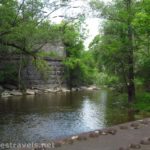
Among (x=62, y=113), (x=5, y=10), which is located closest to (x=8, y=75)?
(x=62, y=113)

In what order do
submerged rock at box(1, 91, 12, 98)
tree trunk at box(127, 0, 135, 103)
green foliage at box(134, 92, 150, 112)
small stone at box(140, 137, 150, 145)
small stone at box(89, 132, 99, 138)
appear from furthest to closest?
1. submerged rock at box(1, 91, 12, 98)
2. tree trunk at box(127, 0, 135, 103)
3. green foliage at box(134, 92, 150, 112)
4. small stone at box(89, 132, 99, 138)
5. small stone at box(140, 137, 150, 145)

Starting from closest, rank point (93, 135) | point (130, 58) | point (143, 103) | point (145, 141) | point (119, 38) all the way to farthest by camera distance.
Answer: point (145, 141), point (93, 135), point (143, 103), point (130, 58), point (119, 38)

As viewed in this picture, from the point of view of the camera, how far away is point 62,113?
20.0 metres

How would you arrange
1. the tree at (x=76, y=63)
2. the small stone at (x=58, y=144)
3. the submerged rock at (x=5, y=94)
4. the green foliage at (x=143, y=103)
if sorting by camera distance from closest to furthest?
the small stone at (x=58, y=144) < the green foliage at (x=143, y=103) < the submerged rock at (x=5, y=94) < the tree at (x=76, y=63)

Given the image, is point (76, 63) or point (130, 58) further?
point (76, 63)

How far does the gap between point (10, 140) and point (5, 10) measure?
24.2ft

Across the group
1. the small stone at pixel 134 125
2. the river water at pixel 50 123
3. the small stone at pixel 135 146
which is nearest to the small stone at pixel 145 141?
the small stone at pixel 135 146

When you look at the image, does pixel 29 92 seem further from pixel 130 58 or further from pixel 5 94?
pixel 130 58

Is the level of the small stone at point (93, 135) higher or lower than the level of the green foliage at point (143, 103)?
higher

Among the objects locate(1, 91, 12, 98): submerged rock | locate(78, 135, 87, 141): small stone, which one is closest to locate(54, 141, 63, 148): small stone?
locate(78, 135, 87, 141): small stone

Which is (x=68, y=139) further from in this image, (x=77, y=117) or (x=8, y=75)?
(x=8, y=75)

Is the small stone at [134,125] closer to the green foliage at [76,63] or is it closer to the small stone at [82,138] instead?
the small stone at [82,138]

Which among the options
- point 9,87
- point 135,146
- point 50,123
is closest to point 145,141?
point 135,146

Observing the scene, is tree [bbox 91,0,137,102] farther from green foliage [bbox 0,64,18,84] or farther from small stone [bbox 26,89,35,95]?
green foliage [bbox 0,64,18,84]
